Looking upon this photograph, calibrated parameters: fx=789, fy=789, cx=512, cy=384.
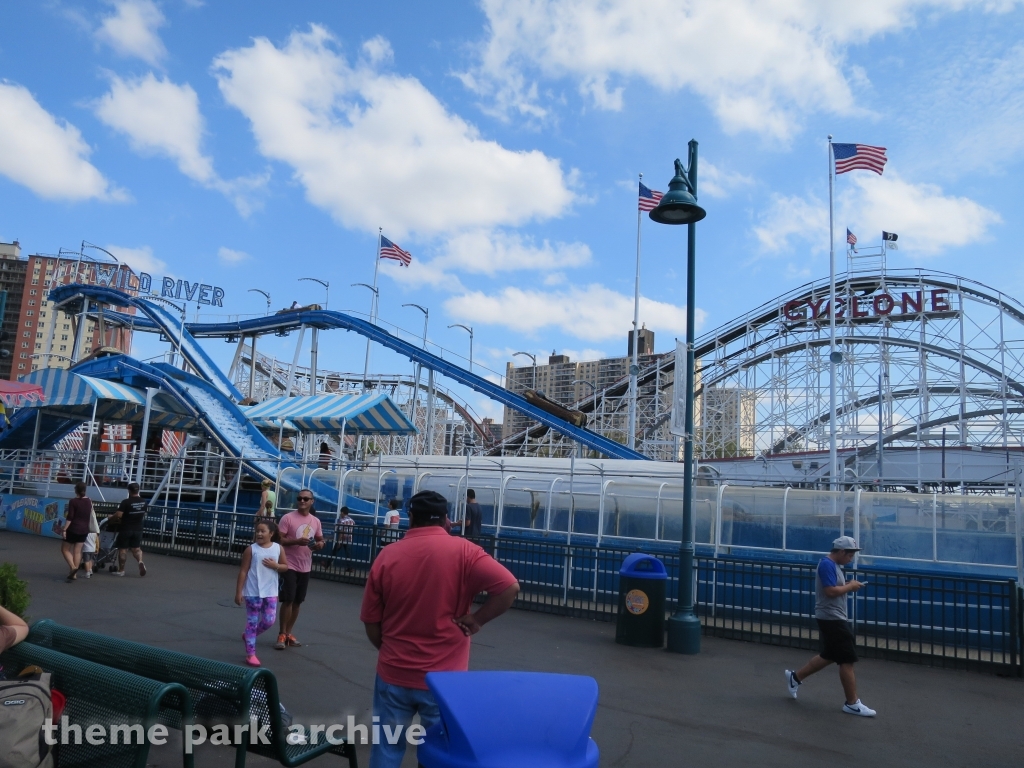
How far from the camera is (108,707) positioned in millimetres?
3914

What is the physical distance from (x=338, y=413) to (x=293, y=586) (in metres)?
Answer: 13.0

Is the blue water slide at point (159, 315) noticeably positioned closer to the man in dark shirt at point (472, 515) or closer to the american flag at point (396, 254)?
the american flag at point (396, 254)

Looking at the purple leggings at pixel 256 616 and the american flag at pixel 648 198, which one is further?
the american flag at pixel 648 198

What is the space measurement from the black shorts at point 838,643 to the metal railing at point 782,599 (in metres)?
3.19

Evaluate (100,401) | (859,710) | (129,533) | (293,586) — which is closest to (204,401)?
(100,401)

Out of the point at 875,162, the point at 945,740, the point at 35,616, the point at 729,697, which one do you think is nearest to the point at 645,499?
the point at 729,697

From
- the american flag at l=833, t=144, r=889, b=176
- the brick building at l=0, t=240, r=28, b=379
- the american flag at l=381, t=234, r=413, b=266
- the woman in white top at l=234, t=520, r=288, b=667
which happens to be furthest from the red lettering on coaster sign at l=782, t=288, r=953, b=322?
the brick building at l=0, t=240, r=28, b=379

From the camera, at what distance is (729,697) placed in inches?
299

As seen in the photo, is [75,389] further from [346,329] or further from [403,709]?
[403,709]

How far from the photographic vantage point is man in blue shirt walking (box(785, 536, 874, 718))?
23.3 ft

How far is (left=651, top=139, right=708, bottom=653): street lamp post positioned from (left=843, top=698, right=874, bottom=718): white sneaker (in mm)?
2710

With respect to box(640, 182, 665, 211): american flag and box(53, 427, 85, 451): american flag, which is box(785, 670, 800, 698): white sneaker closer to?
box(640, 182, 665, 211): american flag

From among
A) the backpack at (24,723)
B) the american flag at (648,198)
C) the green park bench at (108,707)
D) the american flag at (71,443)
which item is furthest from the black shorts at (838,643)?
the american flag at (71,443)

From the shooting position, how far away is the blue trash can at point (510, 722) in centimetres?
269
